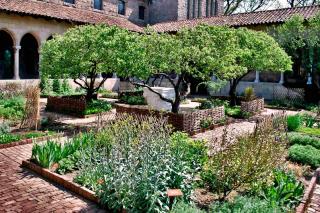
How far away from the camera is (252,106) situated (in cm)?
1502

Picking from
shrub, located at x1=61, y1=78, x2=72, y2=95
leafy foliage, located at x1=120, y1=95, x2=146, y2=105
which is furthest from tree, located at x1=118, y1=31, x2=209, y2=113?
shrub, located at x1=61, y1=78, x2=72, y2=95

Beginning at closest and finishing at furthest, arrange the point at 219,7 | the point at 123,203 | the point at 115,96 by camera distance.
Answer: the point at 123,203 → the point at 115,96 → the point at 219,7

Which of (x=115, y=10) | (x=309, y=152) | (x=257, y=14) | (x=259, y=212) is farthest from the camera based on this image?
(x=115, y=10)

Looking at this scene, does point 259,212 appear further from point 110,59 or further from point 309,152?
point 110,59

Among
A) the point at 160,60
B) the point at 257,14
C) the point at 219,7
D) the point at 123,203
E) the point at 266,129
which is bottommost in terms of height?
the point at 123,203

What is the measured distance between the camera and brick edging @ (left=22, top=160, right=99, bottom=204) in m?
5.68

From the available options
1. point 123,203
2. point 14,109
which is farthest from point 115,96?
point 123,203

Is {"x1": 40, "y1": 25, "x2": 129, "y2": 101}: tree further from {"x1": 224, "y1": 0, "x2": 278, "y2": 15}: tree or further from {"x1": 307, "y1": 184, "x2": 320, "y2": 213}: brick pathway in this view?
{"x1": 224, "y1": 0, "x2": 278, "y2": 15}: tree

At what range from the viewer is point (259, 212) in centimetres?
448

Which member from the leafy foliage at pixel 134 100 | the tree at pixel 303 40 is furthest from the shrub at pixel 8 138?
the tree at pixel 303 40

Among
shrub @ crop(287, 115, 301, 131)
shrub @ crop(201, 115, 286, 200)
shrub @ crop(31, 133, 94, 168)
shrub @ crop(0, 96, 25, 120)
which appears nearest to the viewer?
shrub @ crop(201, 115, 286, 200)

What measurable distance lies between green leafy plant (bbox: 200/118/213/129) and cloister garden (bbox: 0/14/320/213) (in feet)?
0.16

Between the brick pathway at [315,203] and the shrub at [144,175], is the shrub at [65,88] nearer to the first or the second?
the shrub at [144,175]

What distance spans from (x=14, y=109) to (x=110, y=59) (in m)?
4.35
